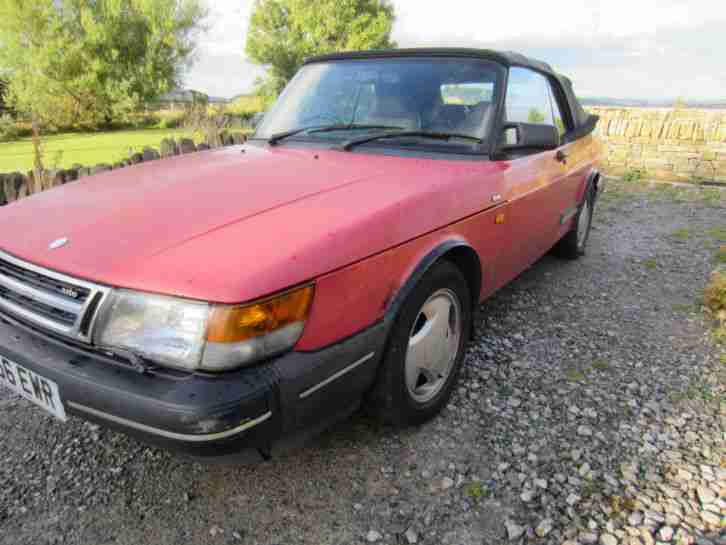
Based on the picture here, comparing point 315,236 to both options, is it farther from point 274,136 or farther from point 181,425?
point 274,136

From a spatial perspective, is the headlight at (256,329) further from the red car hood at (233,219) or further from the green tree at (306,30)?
the green tree at (306,30)

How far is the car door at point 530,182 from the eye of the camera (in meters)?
2.72

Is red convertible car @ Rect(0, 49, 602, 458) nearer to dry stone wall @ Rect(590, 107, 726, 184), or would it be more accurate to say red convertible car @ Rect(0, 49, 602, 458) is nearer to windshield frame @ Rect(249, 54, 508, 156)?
windshield frame @ Rect(249, 54, 508, 156)

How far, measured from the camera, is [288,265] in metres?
1.46

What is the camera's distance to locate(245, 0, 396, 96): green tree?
32562 millimetres

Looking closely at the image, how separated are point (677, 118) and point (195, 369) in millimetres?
10329

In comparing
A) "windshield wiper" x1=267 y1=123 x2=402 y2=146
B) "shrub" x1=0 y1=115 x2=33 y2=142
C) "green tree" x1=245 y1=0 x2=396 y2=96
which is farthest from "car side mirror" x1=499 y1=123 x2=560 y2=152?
"green tree" x1=245 y1=0 x2=396 y2=96

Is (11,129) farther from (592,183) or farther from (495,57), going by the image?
(495,57)

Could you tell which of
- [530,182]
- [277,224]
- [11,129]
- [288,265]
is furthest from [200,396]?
[11,129]

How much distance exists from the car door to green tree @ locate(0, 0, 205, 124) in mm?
30854

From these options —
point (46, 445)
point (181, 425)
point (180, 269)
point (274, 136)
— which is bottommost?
point (46, 445)

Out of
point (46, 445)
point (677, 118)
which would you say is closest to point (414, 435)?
point (46, 445)

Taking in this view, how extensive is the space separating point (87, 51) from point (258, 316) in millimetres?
34234

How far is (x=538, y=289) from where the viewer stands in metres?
3.94
